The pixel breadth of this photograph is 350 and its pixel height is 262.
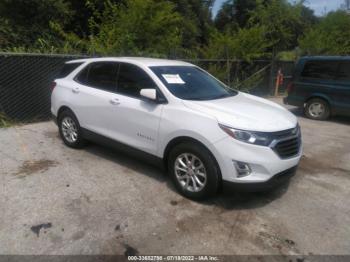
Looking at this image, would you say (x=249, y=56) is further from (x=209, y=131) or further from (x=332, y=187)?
(x=209, y=131)

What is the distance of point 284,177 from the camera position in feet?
12.5

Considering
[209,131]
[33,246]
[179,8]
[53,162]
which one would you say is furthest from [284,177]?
[179,8]

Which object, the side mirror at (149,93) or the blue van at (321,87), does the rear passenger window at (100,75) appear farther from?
the blue van at (321,87)

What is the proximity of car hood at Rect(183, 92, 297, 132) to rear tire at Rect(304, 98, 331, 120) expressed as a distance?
17.4 ft

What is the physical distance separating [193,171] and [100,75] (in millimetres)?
2290

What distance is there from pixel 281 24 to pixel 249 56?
2876mm

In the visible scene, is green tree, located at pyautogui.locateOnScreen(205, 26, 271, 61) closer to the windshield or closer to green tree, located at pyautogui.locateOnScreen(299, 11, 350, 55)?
green tree, located at pyautogui.locateOnScreen(299, 11, 350, 55)

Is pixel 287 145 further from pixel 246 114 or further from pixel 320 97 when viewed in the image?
pixel 320 97

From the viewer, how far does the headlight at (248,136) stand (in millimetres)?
3523

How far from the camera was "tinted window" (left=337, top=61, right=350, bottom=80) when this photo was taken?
8445 millimetres

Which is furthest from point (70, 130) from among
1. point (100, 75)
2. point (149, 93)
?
point (149, 93)

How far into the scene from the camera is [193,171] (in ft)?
12.7

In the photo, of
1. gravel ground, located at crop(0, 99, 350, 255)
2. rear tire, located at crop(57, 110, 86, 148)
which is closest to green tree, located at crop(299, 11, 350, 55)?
gravel ground, located at crop(0, 99, 350, 255)

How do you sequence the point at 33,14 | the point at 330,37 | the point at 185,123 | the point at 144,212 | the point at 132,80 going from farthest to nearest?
the point at 330,37 → the point at 33,14 → the point at 132,80 → the point at 185,123 → the point at 144,212
